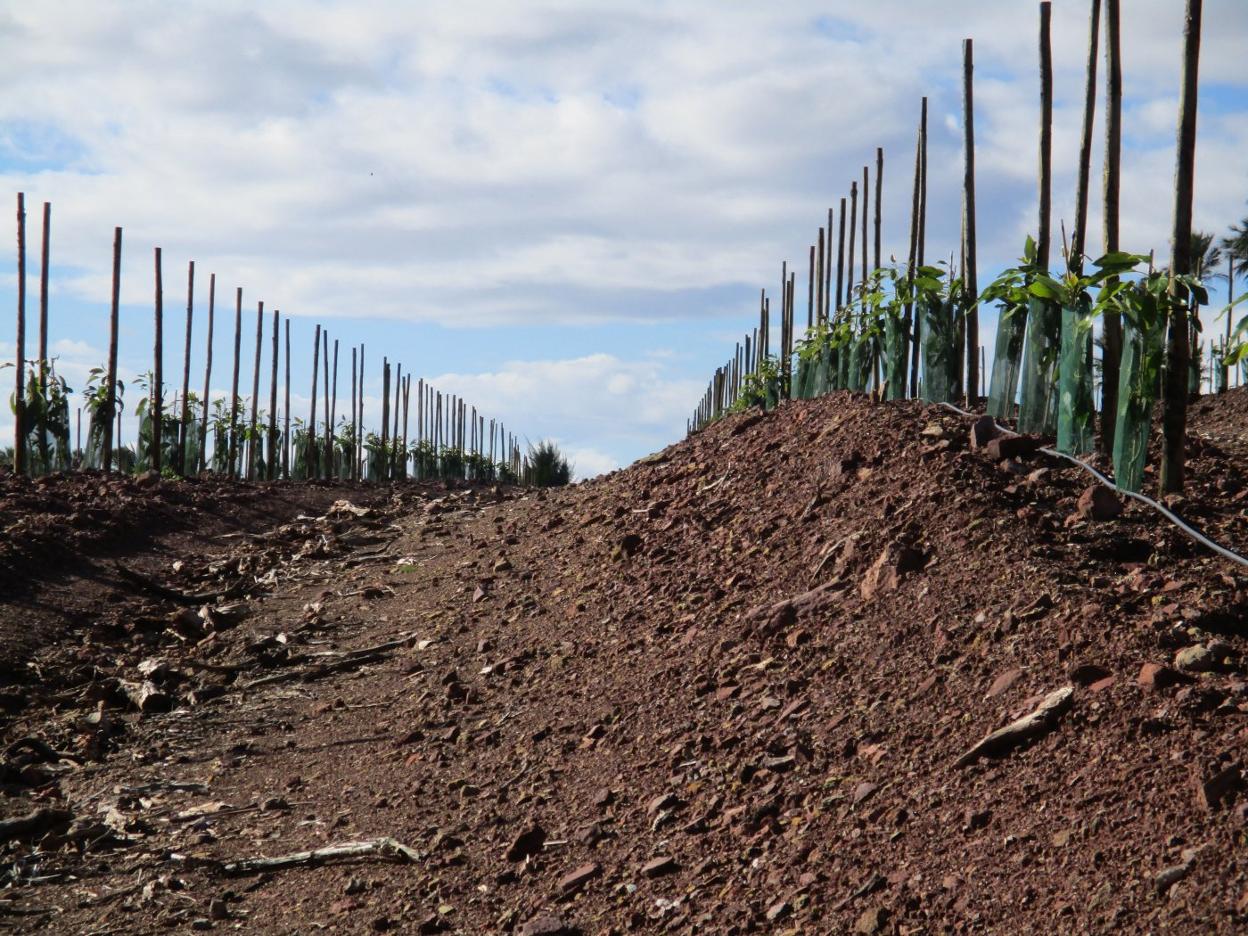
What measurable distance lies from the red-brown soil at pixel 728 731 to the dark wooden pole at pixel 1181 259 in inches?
11.1

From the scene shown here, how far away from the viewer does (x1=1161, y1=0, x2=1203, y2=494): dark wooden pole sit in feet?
19.2

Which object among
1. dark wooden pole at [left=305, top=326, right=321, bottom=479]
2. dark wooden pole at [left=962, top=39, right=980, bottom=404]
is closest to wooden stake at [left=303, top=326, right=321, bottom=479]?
dark wooden pole at [left=305, top=326, right=321, bottom=479]

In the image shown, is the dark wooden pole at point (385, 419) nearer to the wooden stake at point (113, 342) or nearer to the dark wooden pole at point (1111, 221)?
the wooden stake at point (113, 342)

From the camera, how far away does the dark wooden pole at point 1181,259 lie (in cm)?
584

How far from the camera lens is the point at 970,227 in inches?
380

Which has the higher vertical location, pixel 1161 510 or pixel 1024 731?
pixel 1161 510

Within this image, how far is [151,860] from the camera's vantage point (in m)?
4.54

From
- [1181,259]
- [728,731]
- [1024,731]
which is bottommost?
[728,731]

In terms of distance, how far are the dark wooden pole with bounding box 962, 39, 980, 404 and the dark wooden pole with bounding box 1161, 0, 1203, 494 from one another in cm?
285

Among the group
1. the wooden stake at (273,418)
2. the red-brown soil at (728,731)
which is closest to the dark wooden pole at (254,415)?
the wooden stake at (273,418)

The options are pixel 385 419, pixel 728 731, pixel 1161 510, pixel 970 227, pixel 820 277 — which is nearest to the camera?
pixel 728 731

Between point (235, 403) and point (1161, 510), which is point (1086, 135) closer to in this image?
point (1161, 510)

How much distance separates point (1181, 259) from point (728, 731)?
10.4 feet

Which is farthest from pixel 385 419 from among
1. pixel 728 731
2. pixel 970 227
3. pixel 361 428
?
pixel 728 731
